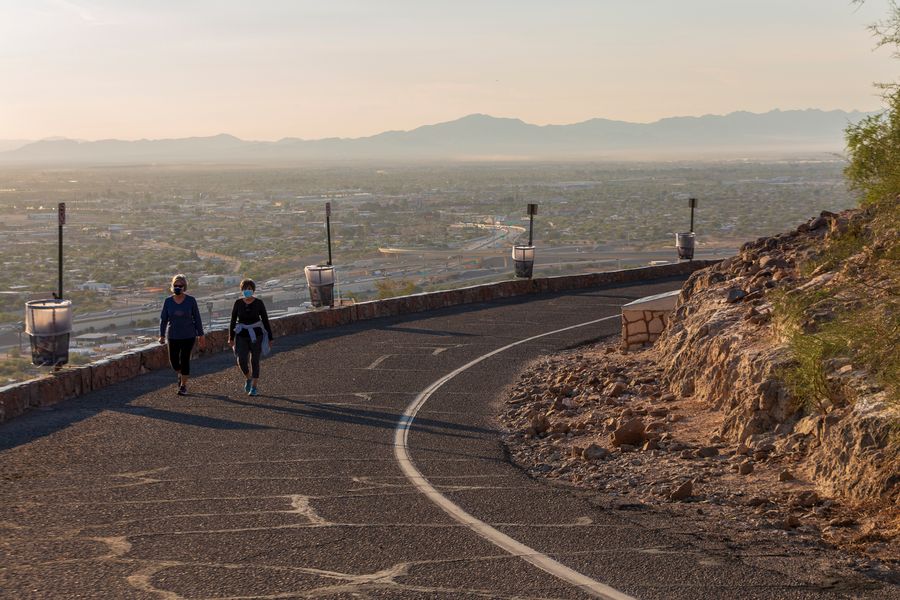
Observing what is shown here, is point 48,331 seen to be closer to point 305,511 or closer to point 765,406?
point 305,511

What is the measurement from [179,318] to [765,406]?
7.90 meters

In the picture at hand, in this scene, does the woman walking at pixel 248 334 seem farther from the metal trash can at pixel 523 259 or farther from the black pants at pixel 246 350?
the metal trash can at pixel 523 259

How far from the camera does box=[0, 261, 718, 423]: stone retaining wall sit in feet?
46.2

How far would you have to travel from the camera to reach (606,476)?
35.8 ft

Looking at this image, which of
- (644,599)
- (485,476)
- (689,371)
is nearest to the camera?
(644,599)

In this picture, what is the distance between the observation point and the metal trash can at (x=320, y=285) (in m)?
23.4

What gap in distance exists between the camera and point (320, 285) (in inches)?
920

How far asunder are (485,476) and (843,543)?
3.65 m

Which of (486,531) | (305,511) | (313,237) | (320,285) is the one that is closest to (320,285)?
(320,285)

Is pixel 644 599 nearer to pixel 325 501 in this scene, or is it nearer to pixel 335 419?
pixel 325 501

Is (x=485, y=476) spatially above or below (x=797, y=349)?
below

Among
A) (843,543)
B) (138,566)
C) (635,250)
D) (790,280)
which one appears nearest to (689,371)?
(790,280)

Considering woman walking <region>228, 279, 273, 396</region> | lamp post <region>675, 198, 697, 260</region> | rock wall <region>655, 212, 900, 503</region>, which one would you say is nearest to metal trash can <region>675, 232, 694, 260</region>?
lamp post <region>675, 198, 697, 260</region>

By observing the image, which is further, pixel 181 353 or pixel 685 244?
pixel 685 244
